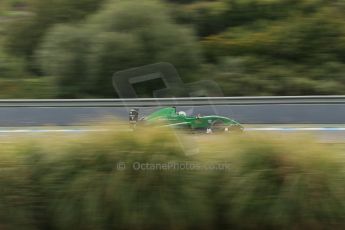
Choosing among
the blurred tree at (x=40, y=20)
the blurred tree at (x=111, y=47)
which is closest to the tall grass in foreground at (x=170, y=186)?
the blurred tree at (x=111, y=47)

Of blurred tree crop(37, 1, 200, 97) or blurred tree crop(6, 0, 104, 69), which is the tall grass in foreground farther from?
blurred tree crop(6, 0, 104, 69)

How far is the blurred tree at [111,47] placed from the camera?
57.0ft

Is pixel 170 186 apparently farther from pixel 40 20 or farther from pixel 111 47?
pixel 40 20

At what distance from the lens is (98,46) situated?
17375 millimetres

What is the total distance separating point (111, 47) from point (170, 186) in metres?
11.4

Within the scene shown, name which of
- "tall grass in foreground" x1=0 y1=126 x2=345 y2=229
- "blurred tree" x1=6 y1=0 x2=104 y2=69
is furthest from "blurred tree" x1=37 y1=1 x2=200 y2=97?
"tall grass in foreground" x1=0 y1=126 x2=345 y2=229

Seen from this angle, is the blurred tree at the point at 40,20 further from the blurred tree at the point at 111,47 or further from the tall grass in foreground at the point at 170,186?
the tall grass in foreground at the point at 170,186

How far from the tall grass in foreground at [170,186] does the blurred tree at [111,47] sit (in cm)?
1091

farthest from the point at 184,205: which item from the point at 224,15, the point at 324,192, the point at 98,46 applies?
the point at 224,15

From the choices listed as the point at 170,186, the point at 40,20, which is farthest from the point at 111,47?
the point at 170,186

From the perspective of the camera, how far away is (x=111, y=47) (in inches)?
685

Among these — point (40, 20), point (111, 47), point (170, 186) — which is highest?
point (40, 20)

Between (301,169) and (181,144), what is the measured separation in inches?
47.7

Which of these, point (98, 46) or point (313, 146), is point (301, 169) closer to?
point (313, 146)
